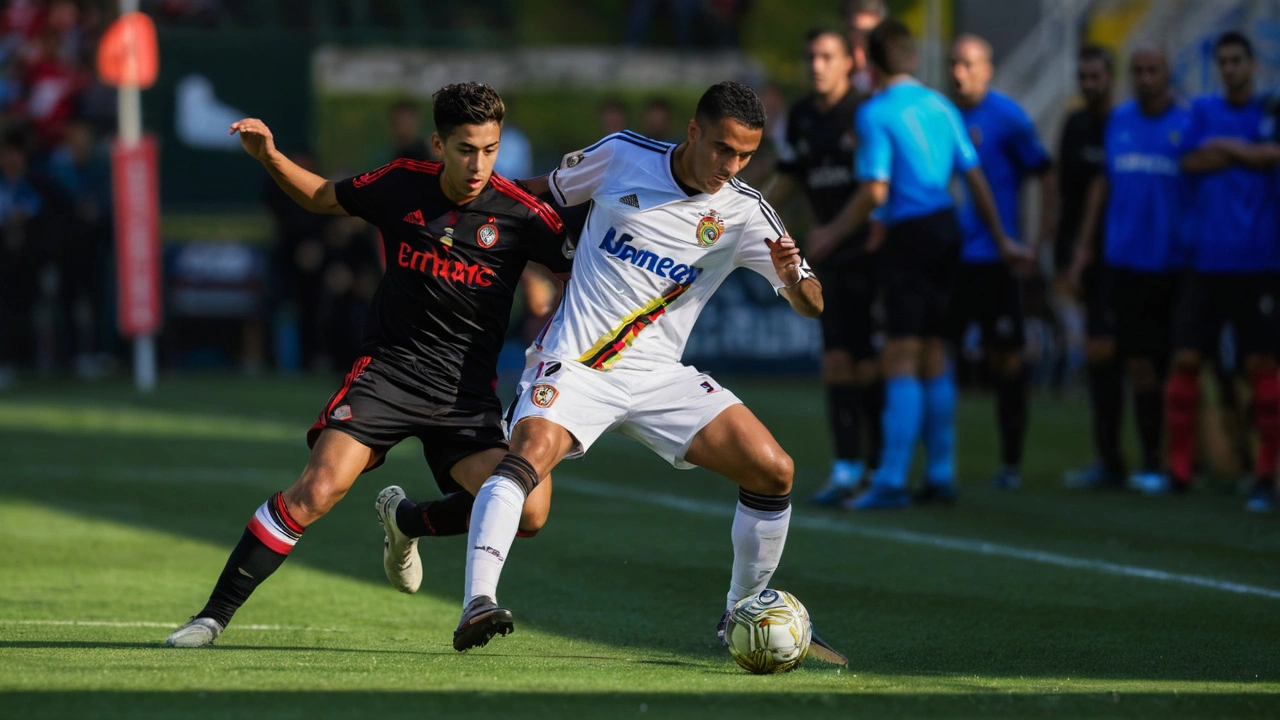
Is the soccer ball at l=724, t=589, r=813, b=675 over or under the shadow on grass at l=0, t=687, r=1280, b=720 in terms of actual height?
under

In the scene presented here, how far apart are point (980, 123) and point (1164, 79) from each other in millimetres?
1095

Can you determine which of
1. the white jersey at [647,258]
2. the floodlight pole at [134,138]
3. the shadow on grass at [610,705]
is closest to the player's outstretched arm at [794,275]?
the white jersey at [647,258]

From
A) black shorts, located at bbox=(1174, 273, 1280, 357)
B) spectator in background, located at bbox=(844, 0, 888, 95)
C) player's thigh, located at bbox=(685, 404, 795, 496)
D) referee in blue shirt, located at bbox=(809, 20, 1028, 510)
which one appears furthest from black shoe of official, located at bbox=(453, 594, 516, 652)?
black shorts, located at bbox=(1174, 273, 1280, 357)

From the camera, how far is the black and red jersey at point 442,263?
578 cm

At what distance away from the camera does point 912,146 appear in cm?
926

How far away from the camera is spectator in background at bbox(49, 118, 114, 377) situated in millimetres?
17984

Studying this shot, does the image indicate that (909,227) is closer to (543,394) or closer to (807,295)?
(807,295)

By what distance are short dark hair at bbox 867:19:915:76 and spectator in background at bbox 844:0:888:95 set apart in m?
0.68

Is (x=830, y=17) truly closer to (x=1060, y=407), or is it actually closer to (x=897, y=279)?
(x=1060, y=407)

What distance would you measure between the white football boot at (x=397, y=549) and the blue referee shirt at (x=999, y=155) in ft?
16.6

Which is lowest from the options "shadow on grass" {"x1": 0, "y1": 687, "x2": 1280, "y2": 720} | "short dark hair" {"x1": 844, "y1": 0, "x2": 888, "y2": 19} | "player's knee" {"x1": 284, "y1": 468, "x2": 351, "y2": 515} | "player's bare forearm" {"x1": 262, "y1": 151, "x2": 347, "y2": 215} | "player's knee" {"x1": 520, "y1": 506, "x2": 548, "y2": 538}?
"shadow on grass" {"x1": 0, "y1": 687, "x2": 1280, "y2": 720}

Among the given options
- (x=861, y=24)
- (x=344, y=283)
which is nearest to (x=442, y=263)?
(x=861, y=24)

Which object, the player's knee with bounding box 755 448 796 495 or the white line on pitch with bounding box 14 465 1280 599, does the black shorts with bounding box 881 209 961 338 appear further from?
the player's knee with bounding box 755 448 796 495

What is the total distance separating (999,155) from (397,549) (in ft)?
18.1
